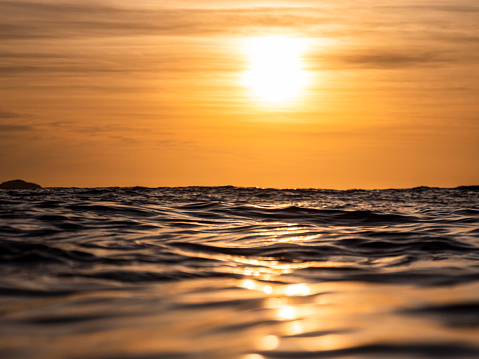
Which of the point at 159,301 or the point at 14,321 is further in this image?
the point at 159,301

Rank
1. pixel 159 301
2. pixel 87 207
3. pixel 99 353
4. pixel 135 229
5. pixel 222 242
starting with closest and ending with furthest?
pixel 99 353
pixel 159 301
pixel 222 242
pixel 135 229
pixel 87 207

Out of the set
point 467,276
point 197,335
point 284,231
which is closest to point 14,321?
point 197,335

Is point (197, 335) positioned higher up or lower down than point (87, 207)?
lower down

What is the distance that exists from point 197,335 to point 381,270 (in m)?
3.15

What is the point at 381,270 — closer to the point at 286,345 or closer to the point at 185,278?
the point at 185,278

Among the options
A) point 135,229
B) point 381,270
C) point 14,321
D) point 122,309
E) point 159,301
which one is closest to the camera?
point 14,321

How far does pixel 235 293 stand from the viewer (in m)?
5.00

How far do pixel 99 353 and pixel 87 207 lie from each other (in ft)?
36.2

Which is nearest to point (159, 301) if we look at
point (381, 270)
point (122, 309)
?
point (122, 309)

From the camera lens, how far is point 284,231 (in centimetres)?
1014

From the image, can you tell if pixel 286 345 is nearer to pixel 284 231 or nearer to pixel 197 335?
pixel 197 335

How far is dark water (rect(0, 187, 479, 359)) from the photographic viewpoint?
3.48 meters

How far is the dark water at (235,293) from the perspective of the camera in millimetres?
3480

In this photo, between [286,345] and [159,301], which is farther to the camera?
[159,301]
